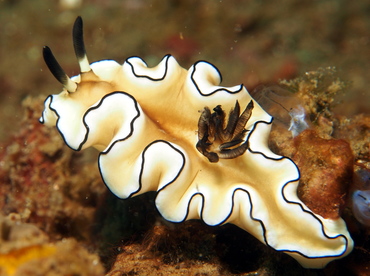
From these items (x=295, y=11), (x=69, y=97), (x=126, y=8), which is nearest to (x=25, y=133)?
(x=69, y=97)

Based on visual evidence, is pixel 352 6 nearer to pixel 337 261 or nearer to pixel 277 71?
pixel 277 71

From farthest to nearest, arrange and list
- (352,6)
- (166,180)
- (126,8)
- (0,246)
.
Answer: (126,8), (352,6), (166,180), (0,246)

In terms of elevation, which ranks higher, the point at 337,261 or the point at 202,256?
the point at 202,256

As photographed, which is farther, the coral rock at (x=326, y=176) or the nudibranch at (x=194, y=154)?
the coral rock at (x=326, y=176)

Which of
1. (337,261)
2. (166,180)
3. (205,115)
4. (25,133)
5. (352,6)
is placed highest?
(352,6)

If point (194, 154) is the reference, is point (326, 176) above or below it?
below

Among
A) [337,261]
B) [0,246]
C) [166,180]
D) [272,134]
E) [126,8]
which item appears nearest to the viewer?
[0,246]

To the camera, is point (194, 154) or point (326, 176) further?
point (194, 154)

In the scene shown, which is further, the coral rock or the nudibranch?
the coral rock
